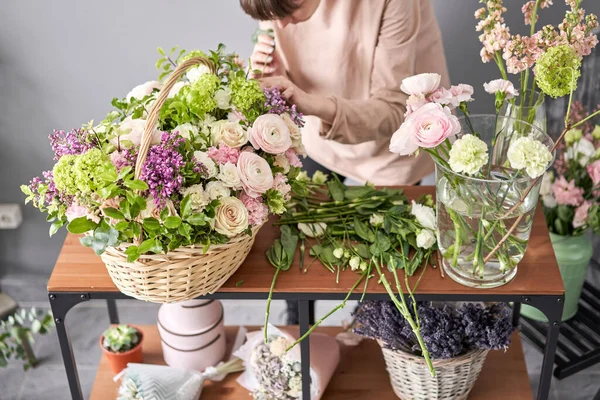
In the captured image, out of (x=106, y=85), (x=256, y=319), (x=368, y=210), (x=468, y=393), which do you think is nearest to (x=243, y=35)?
(x=106, y=85)

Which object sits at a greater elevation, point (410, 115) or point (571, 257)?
point (410, 115)

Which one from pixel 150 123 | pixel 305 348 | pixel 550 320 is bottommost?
pixel 305 348

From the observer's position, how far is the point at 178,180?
1270 mm

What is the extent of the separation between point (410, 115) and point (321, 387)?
2.86ft

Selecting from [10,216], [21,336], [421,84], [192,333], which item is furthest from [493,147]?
[10,216]

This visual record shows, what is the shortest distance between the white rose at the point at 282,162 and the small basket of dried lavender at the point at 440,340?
1.58 feet

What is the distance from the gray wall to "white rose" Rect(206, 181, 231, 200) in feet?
3.43

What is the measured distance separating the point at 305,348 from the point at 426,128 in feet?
2.15

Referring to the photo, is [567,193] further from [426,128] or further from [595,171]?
[426,128]

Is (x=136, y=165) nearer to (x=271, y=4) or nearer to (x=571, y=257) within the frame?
(x=271, y=4)

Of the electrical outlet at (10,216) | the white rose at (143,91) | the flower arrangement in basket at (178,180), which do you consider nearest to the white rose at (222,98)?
the flower arrangement in basket at (178,180)

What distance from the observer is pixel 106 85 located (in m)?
2.36

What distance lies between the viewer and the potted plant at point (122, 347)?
6.68 feet

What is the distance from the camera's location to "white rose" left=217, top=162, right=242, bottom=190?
1.32 metres
